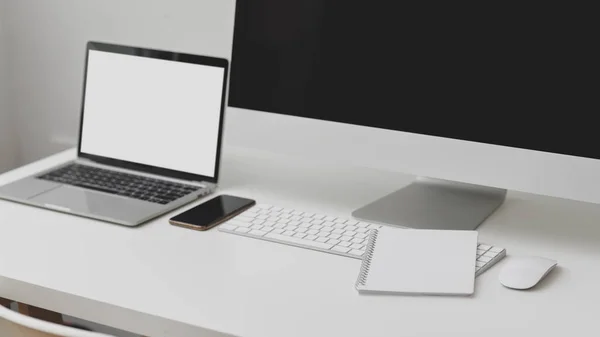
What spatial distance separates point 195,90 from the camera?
1.37 m

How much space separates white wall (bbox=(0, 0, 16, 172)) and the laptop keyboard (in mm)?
526

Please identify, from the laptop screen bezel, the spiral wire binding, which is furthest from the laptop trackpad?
the spiral wire binding

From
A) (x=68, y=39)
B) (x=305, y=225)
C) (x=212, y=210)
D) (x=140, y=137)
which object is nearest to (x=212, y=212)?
(x=212, y=210)

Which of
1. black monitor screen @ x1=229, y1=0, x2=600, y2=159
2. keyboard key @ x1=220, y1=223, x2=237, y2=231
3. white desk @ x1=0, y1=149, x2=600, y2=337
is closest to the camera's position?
white desk @ x1=0, y1=149, x2=600, y2=337

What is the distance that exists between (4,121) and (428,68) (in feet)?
3.64

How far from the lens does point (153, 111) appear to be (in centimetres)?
141

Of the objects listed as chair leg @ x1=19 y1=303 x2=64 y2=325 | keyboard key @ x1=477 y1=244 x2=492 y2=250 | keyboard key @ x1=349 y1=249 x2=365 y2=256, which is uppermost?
keyboard key @ x1=477 y1=244 x2=492 y2=250

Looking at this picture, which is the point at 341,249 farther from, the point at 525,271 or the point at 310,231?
the point at 525,271

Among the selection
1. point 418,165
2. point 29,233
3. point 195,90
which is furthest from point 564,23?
A: point 29,233

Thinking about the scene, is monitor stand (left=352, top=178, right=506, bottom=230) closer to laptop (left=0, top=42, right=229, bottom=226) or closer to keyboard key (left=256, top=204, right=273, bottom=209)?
keyboard key (left=256, top=204, right=273, bottom=209)

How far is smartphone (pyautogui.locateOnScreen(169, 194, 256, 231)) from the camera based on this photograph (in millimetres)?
1205

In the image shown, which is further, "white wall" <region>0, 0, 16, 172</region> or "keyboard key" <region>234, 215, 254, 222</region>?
"white wall" <region>0, 0, 16, 172</region>

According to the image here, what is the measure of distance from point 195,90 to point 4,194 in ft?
1.10

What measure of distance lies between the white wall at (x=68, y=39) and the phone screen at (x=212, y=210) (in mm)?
418
